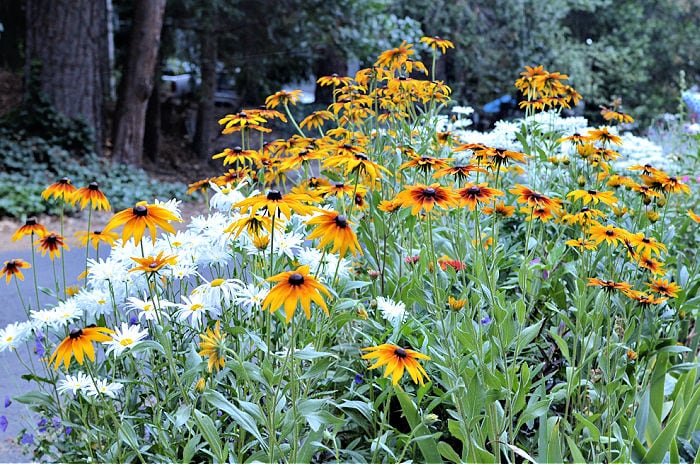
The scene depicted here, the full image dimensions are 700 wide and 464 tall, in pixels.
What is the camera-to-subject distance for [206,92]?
30.9ft

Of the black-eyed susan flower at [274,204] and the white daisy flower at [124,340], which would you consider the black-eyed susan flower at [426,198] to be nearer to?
the black-eyed susan flower at [274,204]

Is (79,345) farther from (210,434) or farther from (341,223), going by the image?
(341,223)

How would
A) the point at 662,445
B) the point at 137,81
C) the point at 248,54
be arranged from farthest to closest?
the point at 248,54 → the point at 137,81 → the point at 662,445

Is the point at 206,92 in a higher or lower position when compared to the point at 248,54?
lower

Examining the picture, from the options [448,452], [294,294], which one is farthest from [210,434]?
[448,452]

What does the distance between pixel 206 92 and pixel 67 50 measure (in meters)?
2.15

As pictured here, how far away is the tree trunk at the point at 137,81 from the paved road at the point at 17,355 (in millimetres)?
2633

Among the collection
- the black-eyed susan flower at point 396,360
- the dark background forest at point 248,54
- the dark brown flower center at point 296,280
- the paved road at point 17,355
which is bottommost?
the paved road at point 17,355

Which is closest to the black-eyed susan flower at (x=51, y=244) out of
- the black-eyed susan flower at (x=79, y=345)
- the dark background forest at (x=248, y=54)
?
the black-eyed susan flower at (x=79, y=345)

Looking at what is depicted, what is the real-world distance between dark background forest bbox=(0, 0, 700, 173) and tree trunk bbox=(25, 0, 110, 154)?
13 millimetres

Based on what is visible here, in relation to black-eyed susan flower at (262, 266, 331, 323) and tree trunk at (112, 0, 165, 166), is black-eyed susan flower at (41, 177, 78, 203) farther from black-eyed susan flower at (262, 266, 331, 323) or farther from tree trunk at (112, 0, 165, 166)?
Result: tree trunk at (112, 0, 165, 166)

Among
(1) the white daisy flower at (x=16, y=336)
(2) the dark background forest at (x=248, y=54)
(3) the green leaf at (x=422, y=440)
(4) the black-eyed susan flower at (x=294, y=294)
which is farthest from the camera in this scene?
(2) the dark background forest at (x=248, y=54)

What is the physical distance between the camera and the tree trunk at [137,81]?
783 centimetres

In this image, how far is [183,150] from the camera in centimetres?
1030
